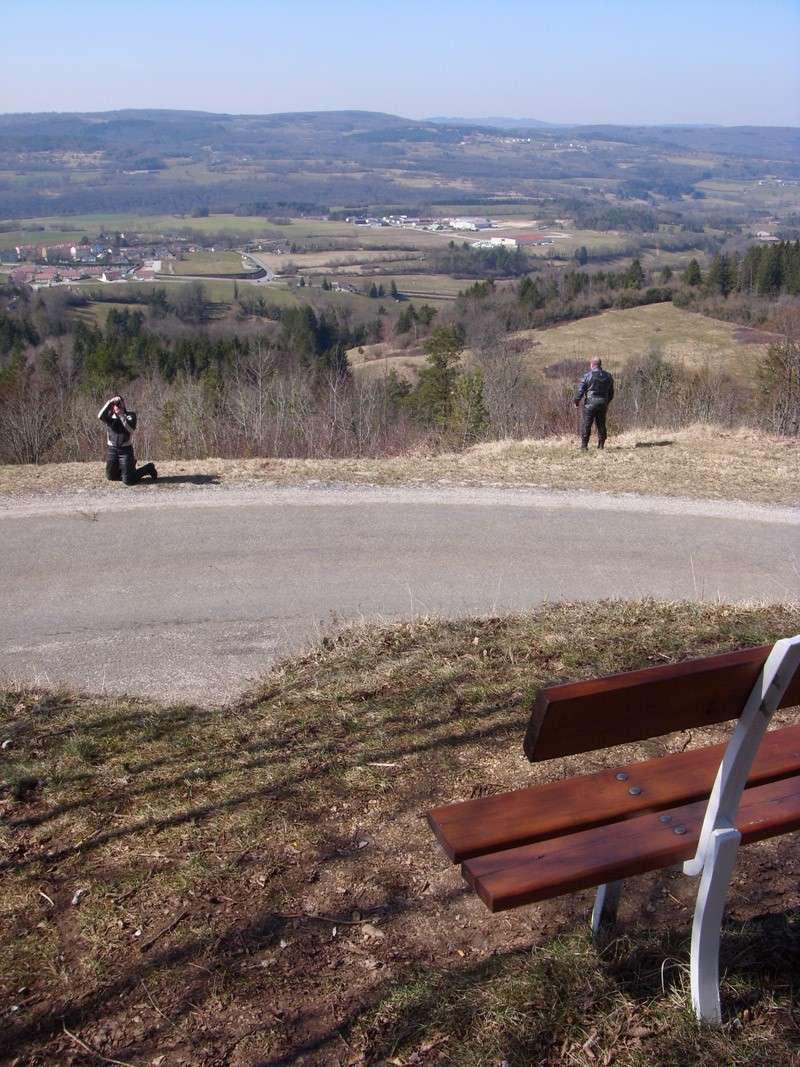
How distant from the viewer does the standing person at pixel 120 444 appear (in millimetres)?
13008

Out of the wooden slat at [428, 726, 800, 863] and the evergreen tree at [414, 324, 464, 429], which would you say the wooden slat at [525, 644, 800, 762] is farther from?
the evergreen tree at [414, 324, 464, 429]

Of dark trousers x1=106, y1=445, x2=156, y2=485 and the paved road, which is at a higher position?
dark trousers x1=106, y1=445, x2=156, y2=485

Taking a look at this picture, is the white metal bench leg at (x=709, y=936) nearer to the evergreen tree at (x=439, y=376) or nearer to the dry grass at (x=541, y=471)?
the dry grass at (x=541, y=471)

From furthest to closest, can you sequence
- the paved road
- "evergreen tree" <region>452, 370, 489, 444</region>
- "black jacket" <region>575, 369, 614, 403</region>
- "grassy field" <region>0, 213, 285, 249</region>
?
"grassy field" <region>0, 213, 285, 249</region>
"evergreen tree" <region>452, 370, 489, 444</region>
"black jacket" <region>575, 369, 614, 403</region>
the paved road

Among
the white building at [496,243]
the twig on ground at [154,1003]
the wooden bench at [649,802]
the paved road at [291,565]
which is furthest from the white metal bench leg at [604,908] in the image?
the white building at [496,243]

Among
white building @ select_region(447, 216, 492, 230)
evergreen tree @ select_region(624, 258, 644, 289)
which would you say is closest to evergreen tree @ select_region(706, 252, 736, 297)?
evergreen tree @ select_region(624, 258, 644, 289)

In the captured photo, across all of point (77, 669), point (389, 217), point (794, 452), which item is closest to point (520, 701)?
point (77, 669)

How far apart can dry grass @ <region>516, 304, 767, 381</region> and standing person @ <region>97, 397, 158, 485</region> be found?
152ft

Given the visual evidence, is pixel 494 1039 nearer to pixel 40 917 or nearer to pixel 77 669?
pixel 40 917

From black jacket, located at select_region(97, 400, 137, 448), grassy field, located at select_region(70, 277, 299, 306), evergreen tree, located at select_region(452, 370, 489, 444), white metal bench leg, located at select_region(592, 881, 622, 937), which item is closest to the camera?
white metal bench leg, located at select_region(592, 881, 622, 937)

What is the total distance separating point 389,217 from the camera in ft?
620

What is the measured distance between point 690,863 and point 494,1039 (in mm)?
787

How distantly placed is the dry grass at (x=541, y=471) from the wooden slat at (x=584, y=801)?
400 inches

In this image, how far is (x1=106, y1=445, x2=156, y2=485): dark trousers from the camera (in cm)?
1328
